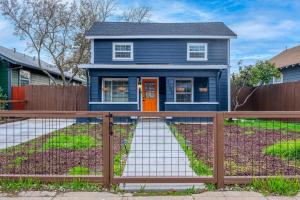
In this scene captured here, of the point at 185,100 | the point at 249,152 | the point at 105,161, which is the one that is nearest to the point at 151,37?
the point at 185,100

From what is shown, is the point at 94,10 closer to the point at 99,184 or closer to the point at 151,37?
the point at 151,37

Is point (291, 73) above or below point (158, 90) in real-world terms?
above

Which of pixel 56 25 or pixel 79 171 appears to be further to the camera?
pixel 56 25

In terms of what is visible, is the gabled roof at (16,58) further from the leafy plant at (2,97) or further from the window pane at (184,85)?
the window pane at (184,85)

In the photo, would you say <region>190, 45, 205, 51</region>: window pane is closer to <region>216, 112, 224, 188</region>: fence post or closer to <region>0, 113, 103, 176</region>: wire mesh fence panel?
<region>0, 113, 103, 176</region>: wire mesh fence panel

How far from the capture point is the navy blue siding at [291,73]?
20.2 metres

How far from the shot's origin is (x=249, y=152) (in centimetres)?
762

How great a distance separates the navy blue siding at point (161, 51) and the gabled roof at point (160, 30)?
0.33 metres

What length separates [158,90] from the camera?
18281 millimetres

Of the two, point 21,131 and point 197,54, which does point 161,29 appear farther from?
point 21,131

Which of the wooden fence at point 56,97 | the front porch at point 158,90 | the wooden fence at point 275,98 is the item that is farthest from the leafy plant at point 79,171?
the wooden fence at point 56,97

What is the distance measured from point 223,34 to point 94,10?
12816 millimetres

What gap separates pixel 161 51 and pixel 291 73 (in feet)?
30.0

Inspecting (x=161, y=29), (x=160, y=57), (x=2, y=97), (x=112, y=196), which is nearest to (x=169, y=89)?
(x=160, y=57)
